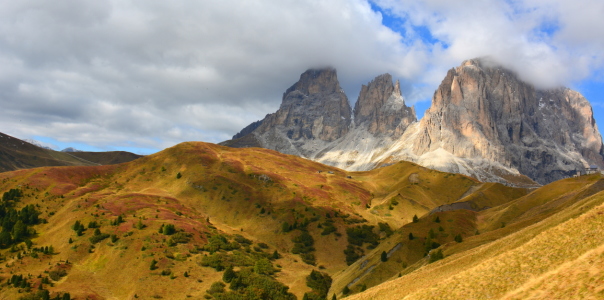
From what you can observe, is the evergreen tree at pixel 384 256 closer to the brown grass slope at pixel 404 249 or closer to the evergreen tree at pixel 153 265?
the brown grass slope at pixel 404 249

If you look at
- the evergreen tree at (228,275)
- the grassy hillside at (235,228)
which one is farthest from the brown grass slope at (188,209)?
the evergreen tree at (228,275)

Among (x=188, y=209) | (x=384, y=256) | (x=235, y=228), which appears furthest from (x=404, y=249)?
(x=188, y=209)

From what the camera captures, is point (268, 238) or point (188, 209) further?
point (188, 209)

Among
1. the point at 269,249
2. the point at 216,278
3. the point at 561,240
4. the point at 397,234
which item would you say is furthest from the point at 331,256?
the point at 561,240

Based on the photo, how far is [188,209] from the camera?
95188 millimetres

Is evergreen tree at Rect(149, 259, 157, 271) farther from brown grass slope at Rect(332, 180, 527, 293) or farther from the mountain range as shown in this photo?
brown grass slope at Rect(332, 180, 527, 293)

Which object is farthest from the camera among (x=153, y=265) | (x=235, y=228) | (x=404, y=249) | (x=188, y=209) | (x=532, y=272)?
(x=235, y=228)

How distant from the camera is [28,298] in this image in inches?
1864

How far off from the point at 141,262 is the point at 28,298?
1531 cm

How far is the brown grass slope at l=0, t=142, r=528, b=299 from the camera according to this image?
190 feet

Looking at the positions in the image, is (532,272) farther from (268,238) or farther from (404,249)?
(268,238)

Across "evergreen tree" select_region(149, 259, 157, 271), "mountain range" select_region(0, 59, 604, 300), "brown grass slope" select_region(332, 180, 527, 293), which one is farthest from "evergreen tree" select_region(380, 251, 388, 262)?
"evergreen tree" select_region(149, 259, 157, 271)

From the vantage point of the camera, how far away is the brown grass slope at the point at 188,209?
190 feet

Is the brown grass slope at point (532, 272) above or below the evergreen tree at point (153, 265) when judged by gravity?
above
